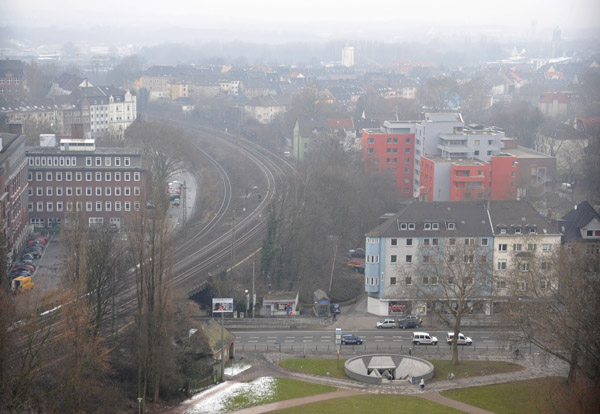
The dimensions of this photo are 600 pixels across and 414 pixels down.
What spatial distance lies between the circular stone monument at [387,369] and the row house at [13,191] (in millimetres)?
15698

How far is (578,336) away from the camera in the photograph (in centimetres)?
2422

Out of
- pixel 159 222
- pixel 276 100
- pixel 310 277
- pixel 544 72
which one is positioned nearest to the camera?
pixel 159 222

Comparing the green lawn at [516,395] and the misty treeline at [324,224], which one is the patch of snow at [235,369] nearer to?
the green lawn at [516,395]

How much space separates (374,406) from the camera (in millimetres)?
24453

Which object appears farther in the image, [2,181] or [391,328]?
[2,181]

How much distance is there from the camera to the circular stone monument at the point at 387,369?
86.8 ft

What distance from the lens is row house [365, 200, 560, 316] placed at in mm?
32656

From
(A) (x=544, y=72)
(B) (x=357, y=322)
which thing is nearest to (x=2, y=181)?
(B) (x=357, y=322)

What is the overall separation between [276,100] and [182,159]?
35.1m

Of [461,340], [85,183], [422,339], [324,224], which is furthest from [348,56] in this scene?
[422,339]

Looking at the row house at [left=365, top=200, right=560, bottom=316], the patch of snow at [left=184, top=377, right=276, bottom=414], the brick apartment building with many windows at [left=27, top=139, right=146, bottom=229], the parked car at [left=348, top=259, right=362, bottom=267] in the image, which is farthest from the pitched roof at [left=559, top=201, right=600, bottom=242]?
the brick apartment building with many windows at [left=27, top=139, right=146, bottom=229]

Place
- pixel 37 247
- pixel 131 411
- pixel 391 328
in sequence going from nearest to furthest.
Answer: pixel 131 411
pixel 391 328
pixel 37 247

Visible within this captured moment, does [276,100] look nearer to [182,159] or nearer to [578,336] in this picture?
[182,159]

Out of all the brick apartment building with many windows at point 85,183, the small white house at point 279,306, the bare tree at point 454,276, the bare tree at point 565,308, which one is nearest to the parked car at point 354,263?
the bare tree at point 454,276
